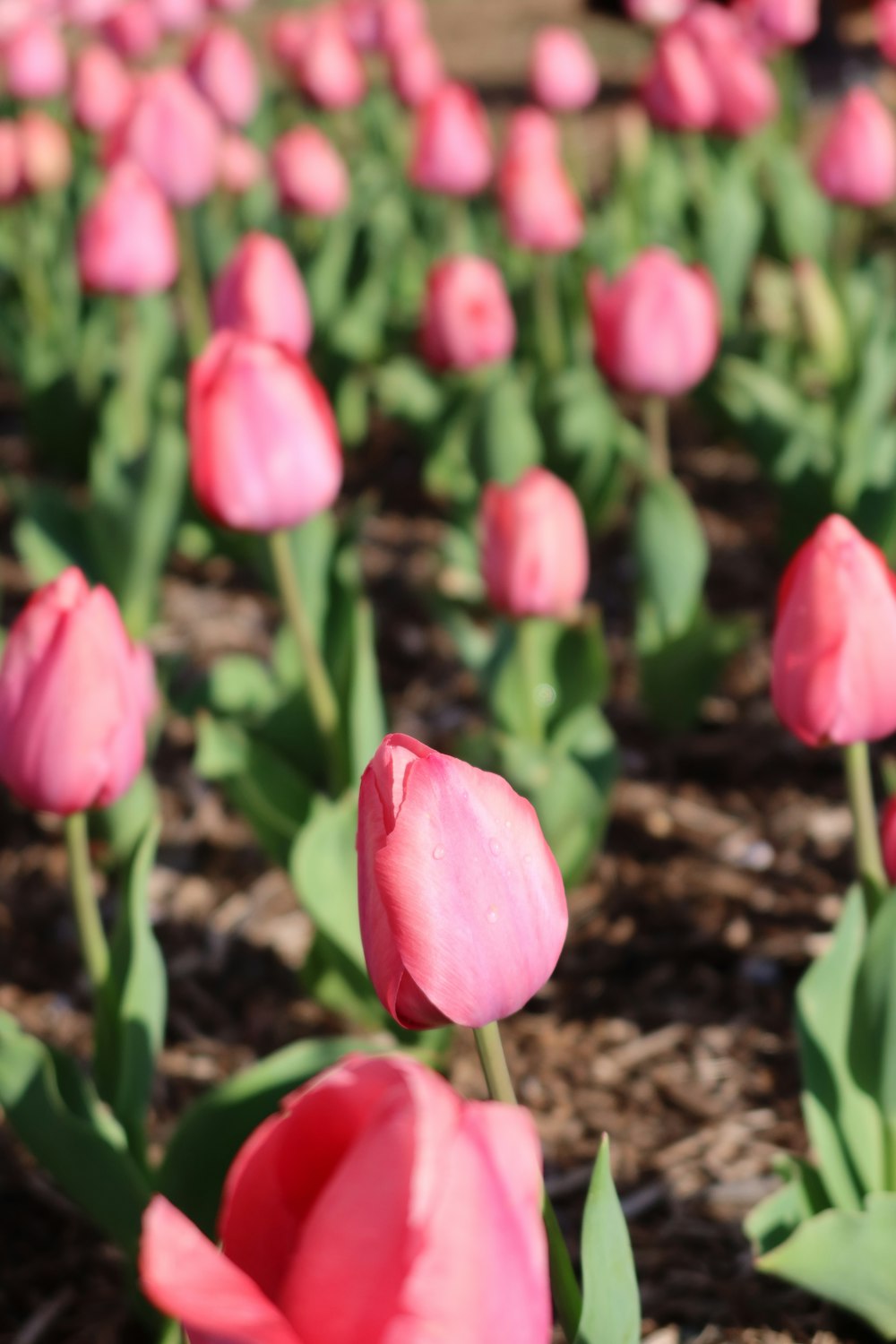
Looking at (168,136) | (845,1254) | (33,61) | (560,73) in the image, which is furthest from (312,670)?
(33,61)

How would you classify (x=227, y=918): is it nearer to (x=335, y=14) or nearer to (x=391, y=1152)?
(x=391, y=1152)

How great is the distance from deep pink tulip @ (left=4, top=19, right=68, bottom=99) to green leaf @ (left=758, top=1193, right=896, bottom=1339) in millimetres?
3860

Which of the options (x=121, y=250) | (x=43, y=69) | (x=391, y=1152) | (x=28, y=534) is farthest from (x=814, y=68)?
(x=391, y=1152)

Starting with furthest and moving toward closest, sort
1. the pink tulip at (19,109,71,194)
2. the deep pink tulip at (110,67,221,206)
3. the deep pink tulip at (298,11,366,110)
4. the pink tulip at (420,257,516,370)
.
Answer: the deep pink tulip at (298,11,366,110) → the pink tulip at (19,109,71,194) → the deep pink tulip at (110,67,221,206) → the pink tulip at (420,257,516,370)

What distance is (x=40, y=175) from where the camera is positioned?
343cm

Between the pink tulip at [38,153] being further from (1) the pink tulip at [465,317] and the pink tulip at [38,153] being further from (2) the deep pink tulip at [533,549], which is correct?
(2) the deep pink tulip at [533,549]

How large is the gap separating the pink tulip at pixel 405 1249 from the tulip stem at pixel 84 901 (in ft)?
2.28

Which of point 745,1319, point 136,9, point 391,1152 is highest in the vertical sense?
point 391,1152

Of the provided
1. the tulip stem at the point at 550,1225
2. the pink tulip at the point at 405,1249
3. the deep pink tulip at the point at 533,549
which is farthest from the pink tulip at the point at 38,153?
the pink tulip at the point at 405,1249

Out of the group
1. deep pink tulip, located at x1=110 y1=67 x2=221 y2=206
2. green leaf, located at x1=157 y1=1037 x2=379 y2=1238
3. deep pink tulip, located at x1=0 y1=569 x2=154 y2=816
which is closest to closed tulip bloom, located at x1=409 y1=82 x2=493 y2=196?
deep pink tulip, located at x1=110 y1=67 x2=221 y2=206

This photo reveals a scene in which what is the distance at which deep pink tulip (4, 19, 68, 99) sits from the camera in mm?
4000

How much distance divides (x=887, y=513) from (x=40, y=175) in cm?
234

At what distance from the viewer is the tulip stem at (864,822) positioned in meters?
1.20

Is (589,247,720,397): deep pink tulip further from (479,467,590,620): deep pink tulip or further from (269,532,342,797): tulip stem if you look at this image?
(269,532,342,797): tulip stem
